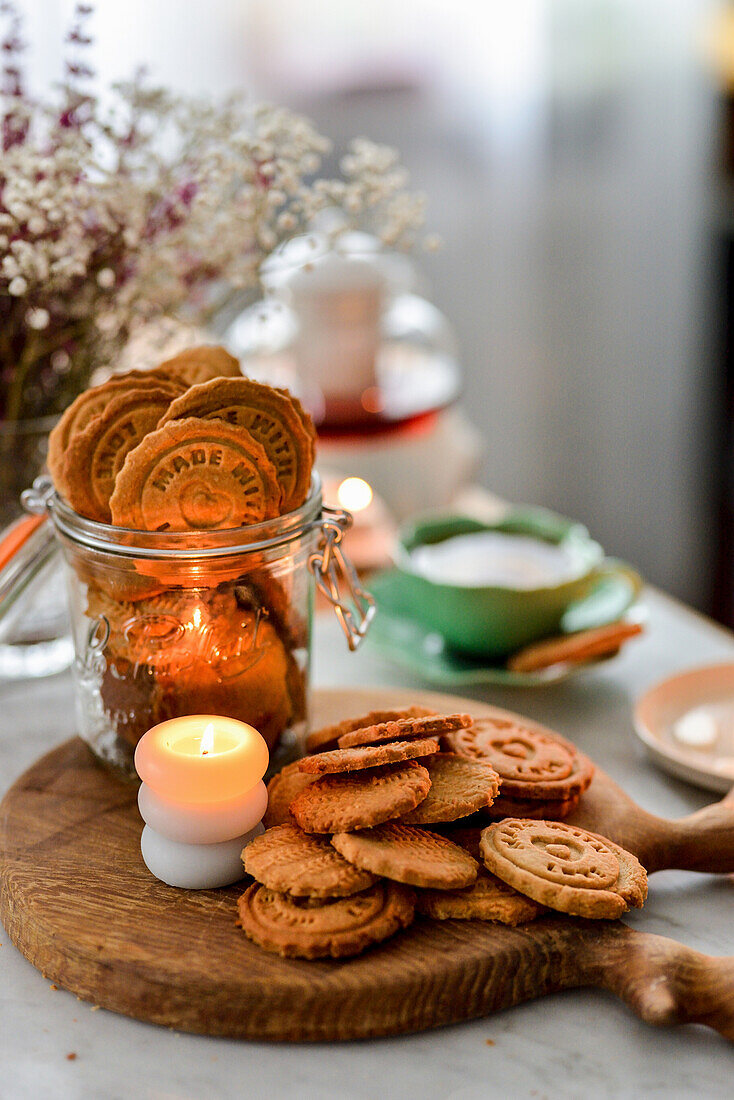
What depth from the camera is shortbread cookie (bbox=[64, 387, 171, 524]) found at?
75cm

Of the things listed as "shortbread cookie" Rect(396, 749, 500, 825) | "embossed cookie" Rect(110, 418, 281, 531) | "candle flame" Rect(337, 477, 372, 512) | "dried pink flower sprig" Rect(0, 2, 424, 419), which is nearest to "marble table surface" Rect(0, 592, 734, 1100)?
"shortbread cookie" Rect(396, 749, 500, 825)

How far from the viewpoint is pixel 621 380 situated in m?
2.75

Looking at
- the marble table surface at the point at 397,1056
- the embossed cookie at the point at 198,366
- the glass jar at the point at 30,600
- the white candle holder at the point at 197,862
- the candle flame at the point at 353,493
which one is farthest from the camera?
the candle flame at the point at 353,493

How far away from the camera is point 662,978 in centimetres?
60

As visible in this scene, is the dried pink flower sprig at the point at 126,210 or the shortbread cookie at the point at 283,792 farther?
the dried pink flower sprig at the point at 126,210

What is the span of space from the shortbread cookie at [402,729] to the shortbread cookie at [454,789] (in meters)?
0.03

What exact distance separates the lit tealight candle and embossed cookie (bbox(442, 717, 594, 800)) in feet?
0.49

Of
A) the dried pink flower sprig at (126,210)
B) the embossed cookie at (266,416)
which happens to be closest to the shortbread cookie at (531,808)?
the embossed cookie at (266,416)

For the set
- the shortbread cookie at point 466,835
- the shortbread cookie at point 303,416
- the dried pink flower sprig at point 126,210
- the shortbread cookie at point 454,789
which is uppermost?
the dried pink flower sprig at point 126,210

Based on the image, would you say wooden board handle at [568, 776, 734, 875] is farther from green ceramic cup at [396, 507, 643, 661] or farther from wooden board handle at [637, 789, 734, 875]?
green ceramic cup at [396, 507, 643, 661]

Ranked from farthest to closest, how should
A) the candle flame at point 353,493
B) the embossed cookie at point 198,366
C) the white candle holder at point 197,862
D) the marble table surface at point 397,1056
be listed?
the candle flame at point 353,493 → the embossed cookie at point 198,366 → the white candle holder at point 197,862 → the marble table surface at point 397,1056

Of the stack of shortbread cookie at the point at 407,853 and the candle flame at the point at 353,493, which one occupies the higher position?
the candle flame at the point at 353,493

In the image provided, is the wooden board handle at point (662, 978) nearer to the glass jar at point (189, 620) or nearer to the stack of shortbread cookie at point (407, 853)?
the stack of shortbread cookie at point (407, 853)

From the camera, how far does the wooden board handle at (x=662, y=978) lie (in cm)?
59
